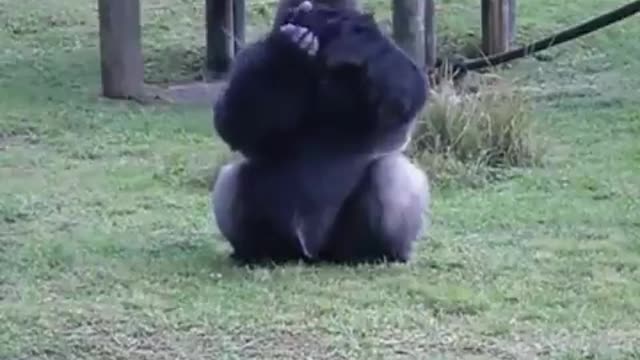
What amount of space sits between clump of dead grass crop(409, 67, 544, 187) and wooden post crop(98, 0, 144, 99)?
2.43m

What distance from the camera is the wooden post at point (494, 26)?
12.1m

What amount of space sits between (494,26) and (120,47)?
2.78 meters

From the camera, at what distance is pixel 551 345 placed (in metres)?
5.08

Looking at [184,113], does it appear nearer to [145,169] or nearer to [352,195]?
[145,169]

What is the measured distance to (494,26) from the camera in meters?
12.1

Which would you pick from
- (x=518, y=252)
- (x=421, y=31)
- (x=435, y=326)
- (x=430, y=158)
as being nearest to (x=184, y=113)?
(x=421, y=31)

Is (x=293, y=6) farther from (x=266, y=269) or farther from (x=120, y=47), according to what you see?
(x=120, y=47)

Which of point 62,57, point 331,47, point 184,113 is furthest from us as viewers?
point 62,57

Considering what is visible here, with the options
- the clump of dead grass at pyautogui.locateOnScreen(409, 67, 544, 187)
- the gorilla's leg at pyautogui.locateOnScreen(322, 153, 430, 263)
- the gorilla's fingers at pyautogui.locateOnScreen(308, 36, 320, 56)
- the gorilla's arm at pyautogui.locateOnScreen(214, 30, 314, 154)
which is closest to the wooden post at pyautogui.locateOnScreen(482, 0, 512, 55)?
the clump of dead grass at pyautogui.locateOnScreen(409, 67, 544, 187)

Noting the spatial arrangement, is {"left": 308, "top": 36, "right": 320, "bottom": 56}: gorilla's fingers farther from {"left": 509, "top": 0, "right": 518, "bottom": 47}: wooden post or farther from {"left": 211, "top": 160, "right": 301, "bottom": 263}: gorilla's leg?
{"left": 509, "top": 0, "right": 518, "bottom": 47}: wooden post

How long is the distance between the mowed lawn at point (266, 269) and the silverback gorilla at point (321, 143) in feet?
0.40

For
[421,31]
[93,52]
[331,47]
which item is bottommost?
[93,52]

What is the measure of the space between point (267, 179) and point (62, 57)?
21.4ft

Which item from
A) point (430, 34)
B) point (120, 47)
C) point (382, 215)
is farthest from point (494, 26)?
point (382, 215)
